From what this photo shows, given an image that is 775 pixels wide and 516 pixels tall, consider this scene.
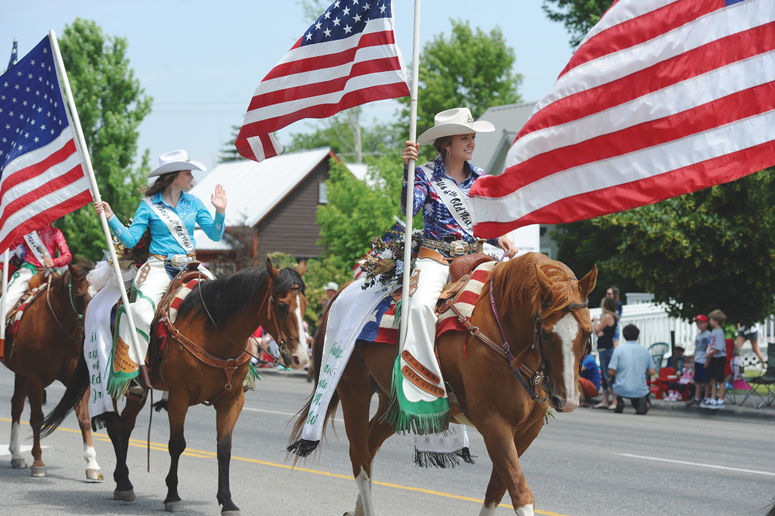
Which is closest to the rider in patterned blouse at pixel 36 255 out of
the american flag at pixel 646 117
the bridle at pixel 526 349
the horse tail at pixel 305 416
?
the horse tail at pixel 305 416

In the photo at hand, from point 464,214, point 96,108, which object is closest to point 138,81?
point 96,108

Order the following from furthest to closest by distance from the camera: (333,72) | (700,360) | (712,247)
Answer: (712,247) → (700,360) → (333,72)

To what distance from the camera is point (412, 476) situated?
1011cm

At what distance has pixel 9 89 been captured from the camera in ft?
30.7

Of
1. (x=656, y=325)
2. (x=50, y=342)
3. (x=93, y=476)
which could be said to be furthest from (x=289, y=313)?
(x=656, y=325)

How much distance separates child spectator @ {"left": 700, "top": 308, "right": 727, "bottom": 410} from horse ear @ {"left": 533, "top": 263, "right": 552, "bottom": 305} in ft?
44.7

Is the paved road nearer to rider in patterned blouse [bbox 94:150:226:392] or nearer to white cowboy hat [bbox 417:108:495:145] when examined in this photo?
rider in patterned blouse [bbox 94:150:226:392]

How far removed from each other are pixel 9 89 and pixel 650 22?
20.9 ft

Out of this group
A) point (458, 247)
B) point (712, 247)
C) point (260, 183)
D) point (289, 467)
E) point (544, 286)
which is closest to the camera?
point (544, 286)

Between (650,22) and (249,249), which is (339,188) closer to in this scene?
(249,249)

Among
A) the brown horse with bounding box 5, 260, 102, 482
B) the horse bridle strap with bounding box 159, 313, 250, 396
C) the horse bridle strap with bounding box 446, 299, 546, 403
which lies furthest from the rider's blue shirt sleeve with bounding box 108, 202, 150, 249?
the horse bridle strap with bounding box 446, 299, 546, 403

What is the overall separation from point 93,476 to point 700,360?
12.6 meters

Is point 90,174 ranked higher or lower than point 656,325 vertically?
higher

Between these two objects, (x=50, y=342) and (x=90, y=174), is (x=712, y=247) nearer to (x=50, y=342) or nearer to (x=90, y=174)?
(x=50, y=342)
